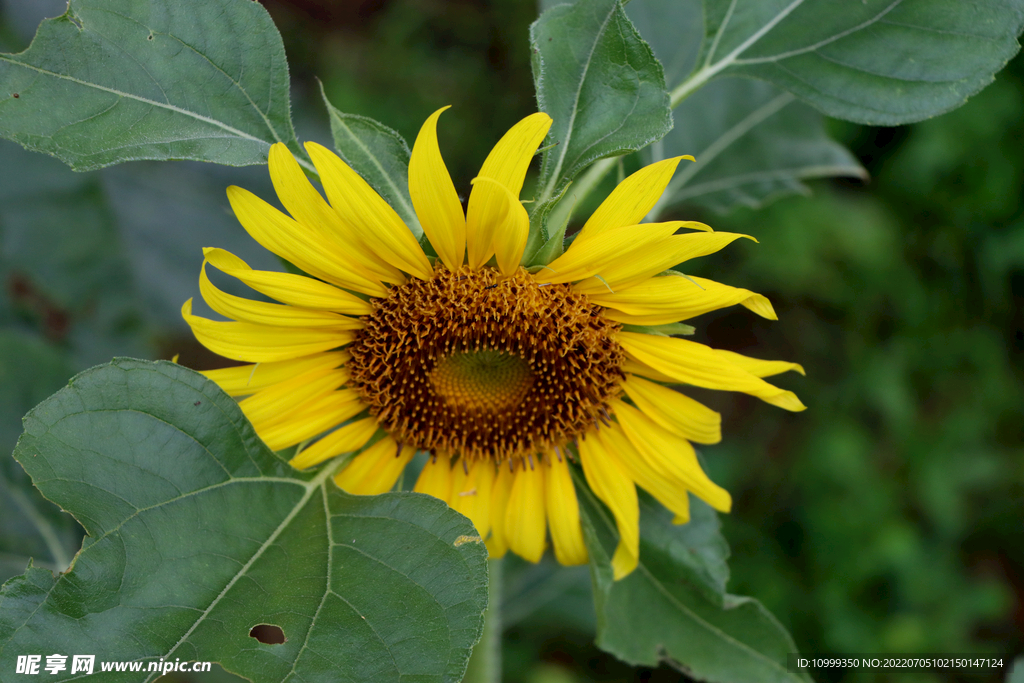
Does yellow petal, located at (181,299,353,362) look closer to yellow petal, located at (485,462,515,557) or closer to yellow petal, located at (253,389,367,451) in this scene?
yellow petal, located at (253,389,367,451)

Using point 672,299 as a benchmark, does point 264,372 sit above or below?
below

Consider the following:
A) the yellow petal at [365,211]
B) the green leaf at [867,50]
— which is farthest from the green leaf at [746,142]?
the yellow petal at [365,211]

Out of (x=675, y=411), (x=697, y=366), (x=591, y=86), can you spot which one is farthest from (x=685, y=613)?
(x=591, y=86)

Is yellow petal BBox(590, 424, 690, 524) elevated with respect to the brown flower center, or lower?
lower

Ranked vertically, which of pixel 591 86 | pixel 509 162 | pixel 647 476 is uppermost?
pixel 591 86

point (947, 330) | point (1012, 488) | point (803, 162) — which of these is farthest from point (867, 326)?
point (803, 162)

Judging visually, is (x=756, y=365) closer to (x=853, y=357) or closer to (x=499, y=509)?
(x=499, y=509)

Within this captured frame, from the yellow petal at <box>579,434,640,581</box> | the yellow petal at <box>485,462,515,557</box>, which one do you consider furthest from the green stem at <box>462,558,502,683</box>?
the yellow petal at <box>579,434,640,581</box>

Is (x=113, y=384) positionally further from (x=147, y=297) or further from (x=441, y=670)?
(x=147, y=297)
